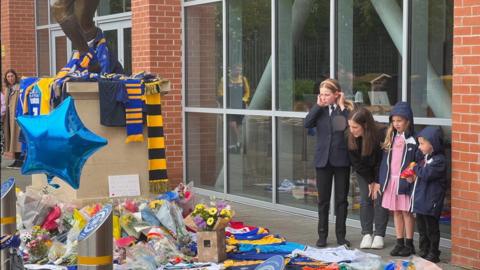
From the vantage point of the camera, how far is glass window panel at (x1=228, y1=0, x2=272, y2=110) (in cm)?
1129

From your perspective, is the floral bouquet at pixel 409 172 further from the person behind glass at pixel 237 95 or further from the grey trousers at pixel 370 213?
the person behind glass at pixel 237 95

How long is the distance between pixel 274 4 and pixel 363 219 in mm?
3490

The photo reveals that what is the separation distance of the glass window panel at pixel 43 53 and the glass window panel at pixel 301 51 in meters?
8.93

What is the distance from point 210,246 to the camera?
7.93 meters

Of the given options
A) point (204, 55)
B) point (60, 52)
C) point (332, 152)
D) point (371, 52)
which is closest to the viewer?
point (332, 152)

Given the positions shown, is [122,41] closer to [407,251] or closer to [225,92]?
[225,92]

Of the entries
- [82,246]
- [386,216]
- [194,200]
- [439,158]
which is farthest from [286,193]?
[82,246]

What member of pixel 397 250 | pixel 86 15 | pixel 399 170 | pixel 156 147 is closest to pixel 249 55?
pixel 156 147

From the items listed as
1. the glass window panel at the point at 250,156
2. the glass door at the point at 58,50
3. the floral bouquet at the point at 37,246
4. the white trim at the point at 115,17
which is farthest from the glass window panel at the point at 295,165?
the glass door at the point at 58,50

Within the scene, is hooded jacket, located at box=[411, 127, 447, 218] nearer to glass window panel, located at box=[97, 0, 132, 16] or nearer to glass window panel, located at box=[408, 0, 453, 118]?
glass window panel, located at box=[408, 0, 453, 118]

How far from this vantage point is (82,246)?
14.5 feet

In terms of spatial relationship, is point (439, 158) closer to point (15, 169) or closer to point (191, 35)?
point (191, 35)

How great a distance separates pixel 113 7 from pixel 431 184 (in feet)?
27.4

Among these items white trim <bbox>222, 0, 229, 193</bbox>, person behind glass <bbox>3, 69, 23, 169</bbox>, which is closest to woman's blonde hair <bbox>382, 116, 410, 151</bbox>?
white trim <bbox>222, 0, 229, 193</bbox>
